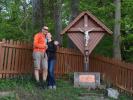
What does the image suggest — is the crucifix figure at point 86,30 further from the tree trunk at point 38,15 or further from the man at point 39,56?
the tree trunk at point 38,15

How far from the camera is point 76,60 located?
17.2 meters

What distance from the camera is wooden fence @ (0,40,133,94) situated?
1496 centimetres

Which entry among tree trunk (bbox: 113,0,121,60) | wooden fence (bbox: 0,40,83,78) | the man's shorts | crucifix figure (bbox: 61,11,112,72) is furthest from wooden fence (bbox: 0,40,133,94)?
tree trunk (bbox: 113,0,121,60)

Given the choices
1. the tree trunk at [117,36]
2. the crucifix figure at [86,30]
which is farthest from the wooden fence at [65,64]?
the tree trunk at [117,36]

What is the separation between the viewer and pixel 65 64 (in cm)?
1691

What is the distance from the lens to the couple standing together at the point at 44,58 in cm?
1466

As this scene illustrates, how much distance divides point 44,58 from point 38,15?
4036 millimetres

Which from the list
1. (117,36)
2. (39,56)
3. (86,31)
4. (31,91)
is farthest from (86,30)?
(31,91)

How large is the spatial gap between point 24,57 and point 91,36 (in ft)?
9.47

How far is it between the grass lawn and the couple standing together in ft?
1.20

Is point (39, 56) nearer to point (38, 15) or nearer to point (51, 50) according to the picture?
point (51, 50)

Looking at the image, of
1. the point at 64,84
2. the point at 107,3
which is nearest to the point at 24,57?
the point at 64,84

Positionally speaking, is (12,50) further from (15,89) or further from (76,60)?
(76,60)

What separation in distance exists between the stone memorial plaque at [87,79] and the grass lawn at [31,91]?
1.21 ft
